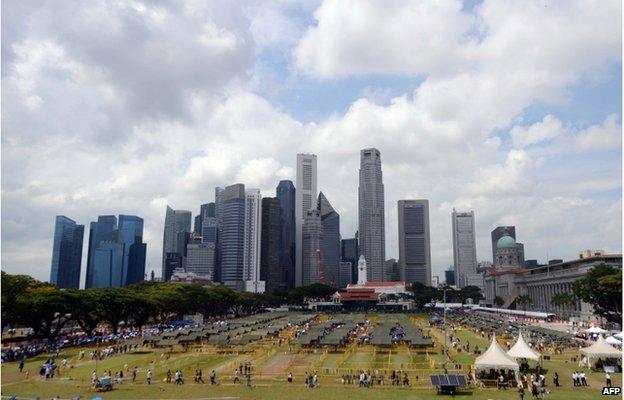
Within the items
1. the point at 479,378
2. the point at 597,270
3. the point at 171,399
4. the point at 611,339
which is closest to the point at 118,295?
the point at 171,399

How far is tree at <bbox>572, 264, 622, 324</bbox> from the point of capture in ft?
299

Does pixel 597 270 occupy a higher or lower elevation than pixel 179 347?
higher

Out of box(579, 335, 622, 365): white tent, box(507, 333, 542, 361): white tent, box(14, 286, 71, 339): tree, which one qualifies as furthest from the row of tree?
box(579, 335, 622, 365): white tent

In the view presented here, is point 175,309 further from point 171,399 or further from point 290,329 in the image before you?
point 171,399

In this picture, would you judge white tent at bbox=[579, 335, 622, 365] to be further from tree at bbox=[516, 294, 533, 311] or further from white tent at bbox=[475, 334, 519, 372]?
tree at bbox=[516, 294, 533, 311]

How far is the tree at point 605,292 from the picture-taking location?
9100 cm

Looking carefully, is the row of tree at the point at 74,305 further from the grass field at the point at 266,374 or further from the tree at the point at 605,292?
the tree at the point at 605,292

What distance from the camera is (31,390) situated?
41531 mm

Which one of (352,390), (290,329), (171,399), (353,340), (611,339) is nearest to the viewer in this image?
(171,399)

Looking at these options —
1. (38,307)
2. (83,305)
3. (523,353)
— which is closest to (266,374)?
(523,353)

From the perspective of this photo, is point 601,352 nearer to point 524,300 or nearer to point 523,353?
point 523,353

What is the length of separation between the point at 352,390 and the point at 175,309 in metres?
86.9

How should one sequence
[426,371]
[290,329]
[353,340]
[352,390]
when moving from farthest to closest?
[290,329] < [353,340] < [426,371] < [352,390]

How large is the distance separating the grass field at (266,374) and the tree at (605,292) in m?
34.4
